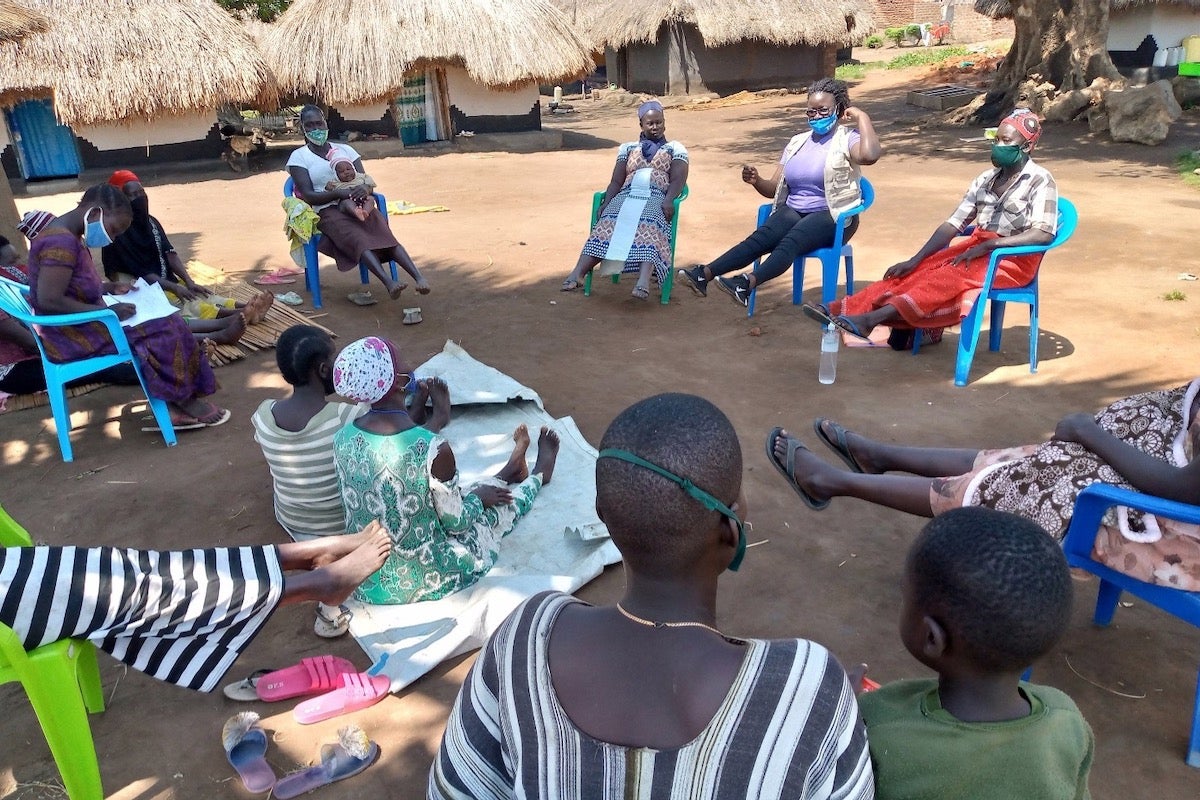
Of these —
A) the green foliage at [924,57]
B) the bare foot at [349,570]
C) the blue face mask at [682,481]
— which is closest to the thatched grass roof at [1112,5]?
the green foliage at [924,57]

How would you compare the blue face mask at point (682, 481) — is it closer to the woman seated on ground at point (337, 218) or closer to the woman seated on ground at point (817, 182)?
the woman seated on ground at point (817, 182)

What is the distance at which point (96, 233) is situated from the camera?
167 inches

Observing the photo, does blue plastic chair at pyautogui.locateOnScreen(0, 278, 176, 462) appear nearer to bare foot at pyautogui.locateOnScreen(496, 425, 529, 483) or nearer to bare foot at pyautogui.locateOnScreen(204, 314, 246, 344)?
bare foot at pyautogui.locateOnScreen(204, 314, 246, 344)

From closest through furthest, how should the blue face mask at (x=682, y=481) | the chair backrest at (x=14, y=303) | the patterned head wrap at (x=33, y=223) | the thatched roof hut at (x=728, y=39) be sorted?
the blue face mask at (x=682, y=481) → the chair backrest at (x=14, y=303) → the patterned head wrap at (x=33, y=223) → the thatched roof hut at (x=728, y=39)

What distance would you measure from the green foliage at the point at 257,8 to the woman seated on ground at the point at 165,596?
16956 mm

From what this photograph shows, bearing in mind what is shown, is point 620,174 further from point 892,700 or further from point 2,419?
point 892,700

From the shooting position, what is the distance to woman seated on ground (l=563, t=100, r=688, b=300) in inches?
251

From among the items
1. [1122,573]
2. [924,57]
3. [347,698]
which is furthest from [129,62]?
Result: [924,57]

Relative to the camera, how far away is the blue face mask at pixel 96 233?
13.8ft

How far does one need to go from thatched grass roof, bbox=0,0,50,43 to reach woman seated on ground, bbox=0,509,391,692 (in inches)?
231

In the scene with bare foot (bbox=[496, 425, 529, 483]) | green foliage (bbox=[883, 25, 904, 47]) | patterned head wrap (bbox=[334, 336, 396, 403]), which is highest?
green foliage (bbox=[883, 25, 904, 47])

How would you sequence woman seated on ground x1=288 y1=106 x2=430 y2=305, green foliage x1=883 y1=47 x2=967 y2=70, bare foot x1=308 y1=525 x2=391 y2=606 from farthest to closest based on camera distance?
green foliage x1=883 y1=47 x2=967 y2=70 < woman seated on ground x1=288 y1=106 x2=430 y2=305 < bare foot x1=308 y1=525 x2=391 y2=606

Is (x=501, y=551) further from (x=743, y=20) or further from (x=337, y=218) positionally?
(x=743, y=20)

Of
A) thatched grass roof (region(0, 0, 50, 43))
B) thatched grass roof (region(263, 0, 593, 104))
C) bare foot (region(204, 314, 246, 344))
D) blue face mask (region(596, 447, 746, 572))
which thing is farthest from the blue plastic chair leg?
thatched grass roof (region(263, 0, 593, 104))
